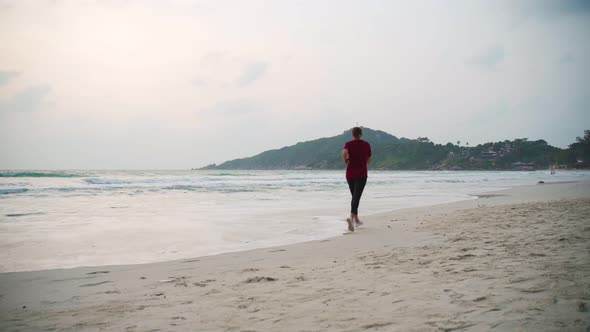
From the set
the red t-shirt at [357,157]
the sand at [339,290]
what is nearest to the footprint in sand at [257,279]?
the sand at [339,290]

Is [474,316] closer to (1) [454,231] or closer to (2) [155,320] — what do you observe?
(2) [155,320]

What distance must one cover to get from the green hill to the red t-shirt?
116288 millimetres

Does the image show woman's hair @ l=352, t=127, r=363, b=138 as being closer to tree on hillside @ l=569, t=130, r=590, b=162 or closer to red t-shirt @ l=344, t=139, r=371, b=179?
red t-shirt @ l=344, t=139, r=371, b=179

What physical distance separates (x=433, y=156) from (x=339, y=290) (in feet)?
438

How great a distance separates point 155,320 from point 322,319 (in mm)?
1278

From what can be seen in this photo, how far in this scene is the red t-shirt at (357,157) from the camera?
8.20 meters

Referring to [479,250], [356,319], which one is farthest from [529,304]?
[479,250]

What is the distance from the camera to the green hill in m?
113

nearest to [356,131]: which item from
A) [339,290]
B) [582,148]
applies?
[339,290]

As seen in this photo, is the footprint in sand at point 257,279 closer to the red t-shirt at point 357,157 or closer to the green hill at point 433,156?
the red t-shirt at point 357,157

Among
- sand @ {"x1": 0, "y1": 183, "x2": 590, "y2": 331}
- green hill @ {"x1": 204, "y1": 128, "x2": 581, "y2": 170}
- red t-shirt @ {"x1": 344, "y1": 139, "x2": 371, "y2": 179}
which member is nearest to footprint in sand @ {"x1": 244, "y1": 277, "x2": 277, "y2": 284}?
sand @ {"x1": 0, "y1": 183, "x2": 590, "y2": 331}

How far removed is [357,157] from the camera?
8219mm

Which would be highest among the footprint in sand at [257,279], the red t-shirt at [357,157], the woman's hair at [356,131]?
the woman's hair at [356,131]

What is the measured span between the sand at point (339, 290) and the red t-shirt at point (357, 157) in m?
2.88
